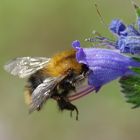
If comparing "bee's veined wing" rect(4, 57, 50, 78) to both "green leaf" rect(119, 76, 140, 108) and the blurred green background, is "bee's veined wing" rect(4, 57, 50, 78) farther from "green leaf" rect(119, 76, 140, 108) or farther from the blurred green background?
the blurred green background

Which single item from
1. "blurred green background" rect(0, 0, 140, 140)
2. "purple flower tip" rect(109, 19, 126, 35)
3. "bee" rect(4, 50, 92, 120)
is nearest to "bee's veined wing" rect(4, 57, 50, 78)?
"bee" rect(4, 50, 92, 120)

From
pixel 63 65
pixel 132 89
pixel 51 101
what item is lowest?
pixel 51 101

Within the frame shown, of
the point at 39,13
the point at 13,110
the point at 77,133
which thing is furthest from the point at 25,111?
the point at 39,13

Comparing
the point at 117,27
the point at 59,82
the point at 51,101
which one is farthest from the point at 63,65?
the point at 51,101

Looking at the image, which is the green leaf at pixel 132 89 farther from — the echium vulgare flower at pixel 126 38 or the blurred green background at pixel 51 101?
the blurred green background at pixel 51 101

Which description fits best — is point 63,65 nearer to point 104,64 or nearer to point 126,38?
point 104,64
